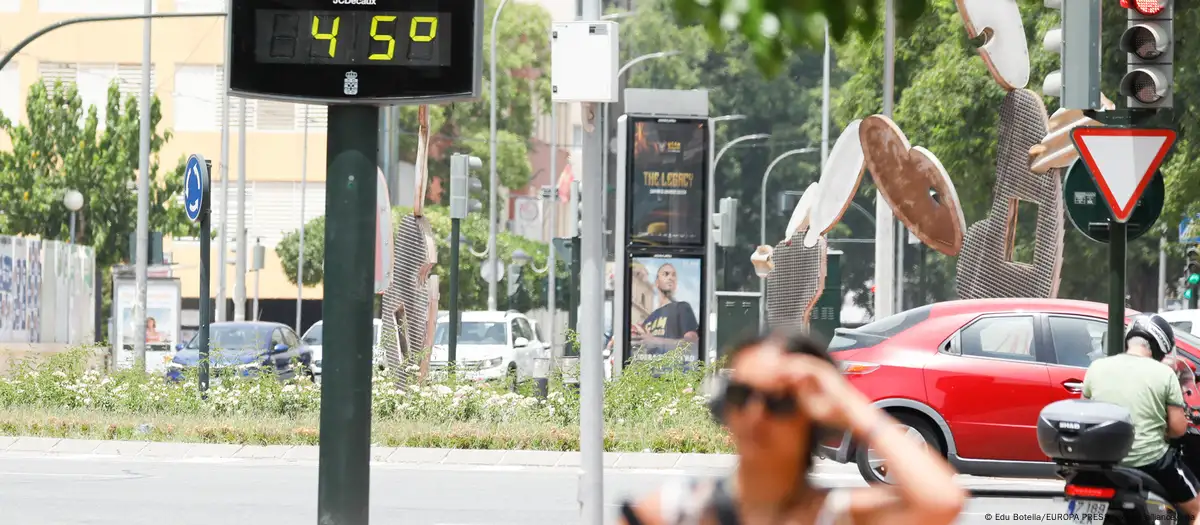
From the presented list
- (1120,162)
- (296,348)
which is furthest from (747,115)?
(1120,162)

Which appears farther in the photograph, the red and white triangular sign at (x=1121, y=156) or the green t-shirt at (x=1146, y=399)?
the red and white triangular sign at (x=1121, y=156)

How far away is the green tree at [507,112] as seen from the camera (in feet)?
222

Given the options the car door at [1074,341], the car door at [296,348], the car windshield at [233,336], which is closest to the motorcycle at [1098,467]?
the car door at [1074,341]

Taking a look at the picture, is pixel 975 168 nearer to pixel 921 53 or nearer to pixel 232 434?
pixel 921 53

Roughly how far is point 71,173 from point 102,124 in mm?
13887

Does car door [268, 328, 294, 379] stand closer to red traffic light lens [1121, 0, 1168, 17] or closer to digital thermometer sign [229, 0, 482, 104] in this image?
red traffic light lens [1121, 0, 1168, 17]

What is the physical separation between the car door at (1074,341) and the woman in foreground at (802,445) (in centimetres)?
1076

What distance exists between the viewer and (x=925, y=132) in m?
36.2

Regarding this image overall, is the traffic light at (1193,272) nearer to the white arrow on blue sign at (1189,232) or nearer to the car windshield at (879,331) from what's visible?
the white arrow on blue sign at (1189,232)

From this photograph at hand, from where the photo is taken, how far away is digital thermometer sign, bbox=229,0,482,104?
7.61m

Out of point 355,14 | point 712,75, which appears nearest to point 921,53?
point 355,14

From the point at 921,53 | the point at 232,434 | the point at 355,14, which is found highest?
the point at 921,53

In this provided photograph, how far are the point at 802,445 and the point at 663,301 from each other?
22116 millimetres

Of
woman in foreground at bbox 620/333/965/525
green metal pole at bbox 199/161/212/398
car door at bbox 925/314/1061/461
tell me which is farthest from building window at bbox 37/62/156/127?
woman in foreground at bbox 620/333/965/525
